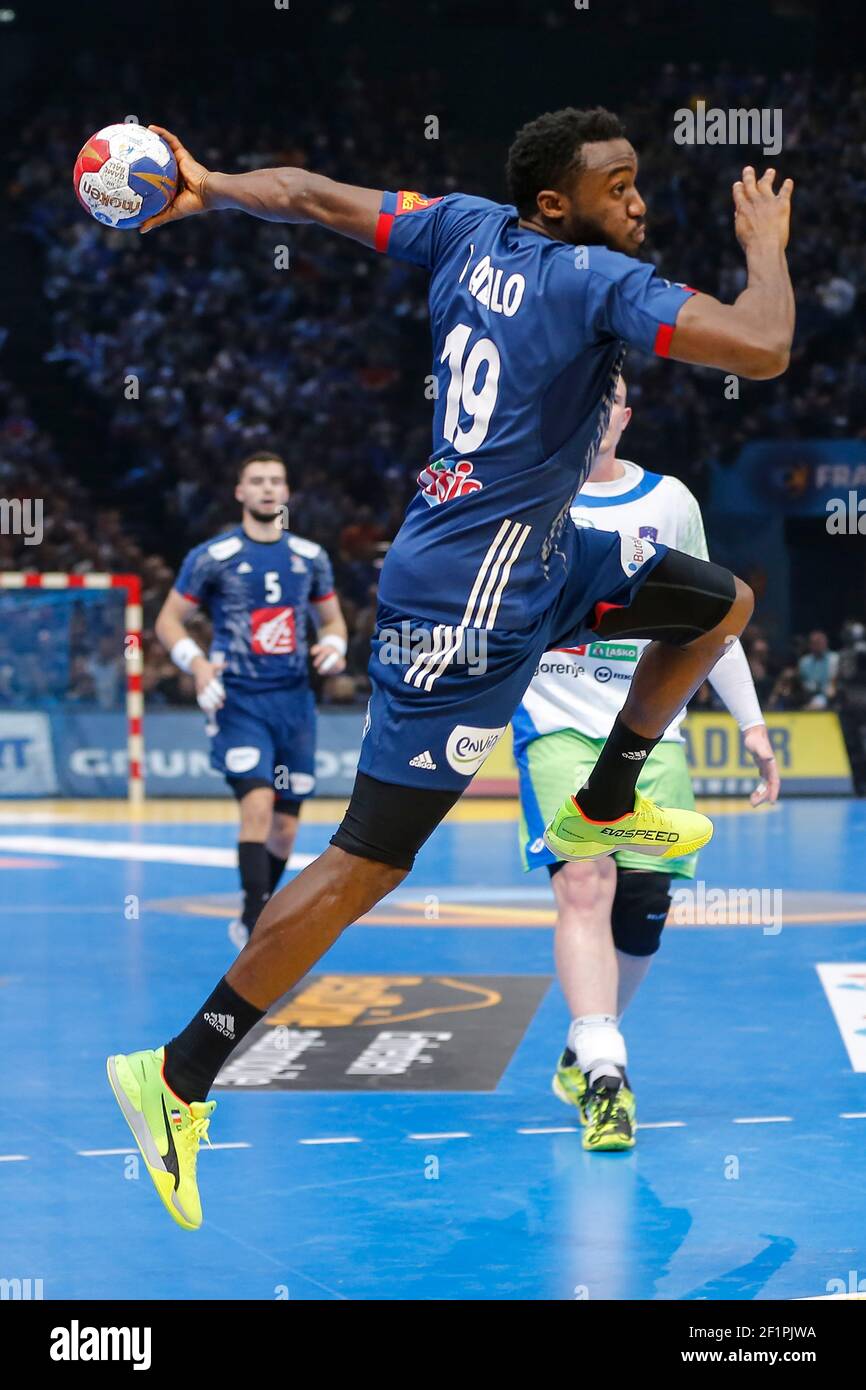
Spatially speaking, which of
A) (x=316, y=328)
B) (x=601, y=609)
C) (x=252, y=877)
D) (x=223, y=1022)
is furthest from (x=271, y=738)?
(x=316, y=328)

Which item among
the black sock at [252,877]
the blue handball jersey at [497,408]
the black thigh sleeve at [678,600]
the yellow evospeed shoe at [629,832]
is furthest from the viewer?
the black sock at [252,877]

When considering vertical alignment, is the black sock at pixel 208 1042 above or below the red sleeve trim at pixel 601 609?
below

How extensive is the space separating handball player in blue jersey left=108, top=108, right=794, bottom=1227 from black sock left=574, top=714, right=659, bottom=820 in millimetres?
507

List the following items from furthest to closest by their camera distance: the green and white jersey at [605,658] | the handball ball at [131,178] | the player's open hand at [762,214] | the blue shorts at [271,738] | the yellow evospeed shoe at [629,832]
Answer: the blue shorts at [271,738] → the green and white jersey at [605,658] → the yellow evospeed shoe at [629,832] → the handball ball at [131,178] → the player's open hand at [762,214]

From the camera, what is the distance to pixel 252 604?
9703 mm

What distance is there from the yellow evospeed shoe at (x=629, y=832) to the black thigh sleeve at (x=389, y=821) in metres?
0.81

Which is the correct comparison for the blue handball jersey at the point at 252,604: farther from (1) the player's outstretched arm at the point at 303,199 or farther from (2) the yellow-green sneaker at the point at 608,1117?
(1) the player's outstretched arm at the point at 303,199

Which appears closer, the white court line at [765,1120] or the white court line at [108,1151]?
the white court line at [108,1151]

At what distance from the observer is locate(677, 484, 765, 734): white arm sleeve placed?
605 centimetres

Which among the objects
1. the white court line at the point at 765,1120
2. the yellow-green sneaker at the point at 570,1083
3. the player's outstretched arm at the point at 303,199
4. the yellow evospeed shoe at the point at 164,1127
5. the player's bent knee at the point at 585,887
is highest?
the player's outstretched arm at the point at 303,199

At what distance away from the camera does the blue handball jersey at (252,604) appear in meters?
9.67

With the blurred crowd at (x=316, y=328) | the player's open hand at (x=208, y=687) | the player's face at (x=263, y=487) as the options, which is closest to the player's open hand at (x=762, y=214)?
the player's open hand at (x=208, y=687)

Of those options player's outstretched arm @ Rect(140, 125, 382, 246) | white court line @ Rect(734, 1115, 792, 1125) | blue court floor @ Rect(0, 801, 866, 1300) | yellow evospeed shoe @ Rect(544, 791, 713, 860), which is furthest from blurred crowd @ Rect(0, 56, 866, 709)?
player's outstretched arm @ Rect(140, 125, 382, 246)

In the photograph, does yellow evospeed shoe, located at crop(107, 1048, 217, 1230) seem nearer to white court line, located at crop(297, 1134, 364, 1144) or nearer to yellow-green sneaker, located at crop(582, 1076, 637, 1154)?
white court line, located at crop(297, 1134, 364, 1144)
